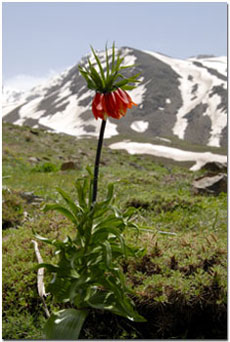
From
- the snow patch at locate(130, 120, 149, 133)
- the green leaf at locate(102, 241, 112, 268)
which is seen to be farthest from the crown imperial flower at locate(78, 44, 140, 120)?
the snow patch at locate(130, 120, 149, 133)

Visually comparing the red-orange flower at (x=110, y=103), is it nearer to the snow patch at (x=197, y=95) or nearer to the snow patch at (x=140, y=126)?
the snow patch at (x=197, y=95)

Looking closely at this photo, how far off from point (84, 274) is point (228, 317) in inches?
54.0

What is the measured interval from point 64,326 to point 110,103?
1858 mm

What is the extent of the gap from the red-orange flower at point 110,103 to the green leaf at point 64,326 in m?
1.68

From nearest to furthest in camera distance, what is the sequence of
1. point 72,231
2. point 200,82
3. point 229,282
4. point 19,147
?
point 229,282 < point 72,231 < point 19,147 < point 200,82

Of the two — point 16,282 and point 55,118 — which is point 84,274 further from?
point 55,118

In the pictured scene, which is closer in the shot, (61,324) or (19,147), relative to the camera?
(61,324)

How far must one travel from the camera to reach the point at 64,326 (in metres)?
2.94

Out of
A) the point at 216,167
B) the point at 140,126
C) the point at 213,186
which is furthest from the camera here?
the point at 140,126

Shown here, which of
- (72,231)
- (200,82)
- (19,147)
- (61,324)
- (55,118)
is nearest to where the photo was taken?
(61,324)

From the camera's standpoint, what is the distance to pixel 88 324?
3389 mm

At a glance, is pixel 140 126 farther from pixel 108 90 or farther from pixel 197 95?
pixel 108 90

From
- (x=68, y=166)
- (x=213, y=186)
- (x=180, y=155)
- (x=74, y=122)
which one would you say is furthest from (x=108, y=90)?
(x=74, y=122)

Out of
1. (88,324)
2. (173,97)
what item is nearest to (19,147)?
(88,324)
